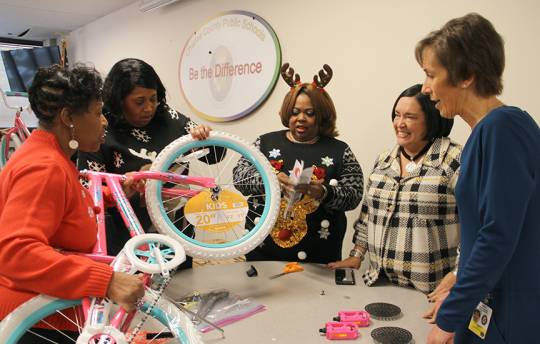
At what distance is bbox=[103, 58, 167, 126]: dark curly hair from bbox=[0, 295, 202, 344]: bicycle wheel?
0.86 m

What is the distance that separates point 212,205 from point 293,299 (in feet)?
1.44

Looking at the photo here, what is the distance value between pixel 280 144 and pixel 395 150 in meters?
0.50

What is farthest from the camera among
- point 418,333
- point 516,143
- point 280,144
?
point 280,144

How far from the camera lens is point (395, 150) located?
166 centimetres

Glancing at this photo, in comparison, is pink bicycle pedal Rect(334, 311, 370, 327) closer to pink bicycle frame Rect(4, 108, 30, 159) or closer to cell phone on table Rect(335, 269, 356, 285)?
cell phone on table Rect(335, 269, 356, 285)

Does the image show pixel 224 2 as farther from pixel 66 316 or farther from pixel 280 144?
pixel 66 316

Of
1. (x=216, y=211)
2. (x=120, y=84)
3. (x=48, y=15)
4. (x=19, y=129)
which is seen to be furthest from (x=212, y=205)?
(x=48, y=15)

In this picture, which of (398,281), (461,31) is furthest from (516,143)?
(398,281)

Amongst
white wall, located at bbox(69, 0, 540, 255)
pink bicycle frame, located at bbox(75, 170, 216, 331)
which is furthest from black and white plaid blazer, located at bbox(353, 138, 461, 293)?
white wall, located at bbox(69, 0, 540, 255)

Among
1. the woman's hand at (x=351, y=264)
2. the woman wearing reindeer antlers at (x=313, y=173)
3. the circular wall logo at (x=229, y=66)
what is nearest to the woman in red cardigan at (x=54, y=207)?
the woman wearing reindeer antlers at (x=313, y=173)

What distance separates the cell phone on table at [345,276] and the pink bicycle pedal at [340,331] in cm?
36

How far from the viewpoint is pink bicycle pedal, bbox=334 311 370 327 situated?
4.29 ft

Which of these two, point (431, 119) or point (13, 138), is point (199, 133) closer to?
point (431, 119)

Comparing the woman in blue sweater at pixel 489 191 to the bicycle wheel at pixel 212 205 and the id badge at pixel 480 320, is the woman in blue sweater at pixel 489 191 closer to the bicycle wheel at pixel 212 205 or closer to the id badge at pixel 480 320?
the id badge at pixel 480 320
